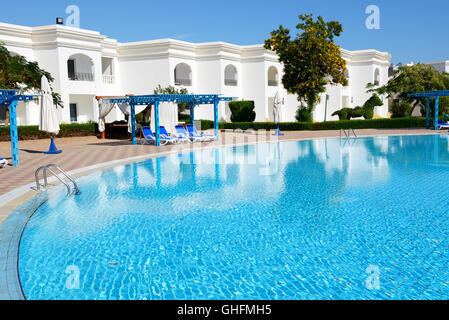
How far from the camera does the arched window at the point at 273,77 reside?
37469mm

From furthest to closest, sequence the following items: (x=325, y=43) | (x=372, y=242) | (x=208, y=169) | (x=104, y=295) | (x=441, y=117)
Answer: (x=441, y=117), (x=325, y=43), (x=208, y=169), (x=372, y=242), (x=104, y=295)

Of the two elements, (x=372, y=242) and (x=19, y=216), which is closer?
(x=372, y=242)

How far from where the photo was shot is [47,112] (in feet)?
52.1

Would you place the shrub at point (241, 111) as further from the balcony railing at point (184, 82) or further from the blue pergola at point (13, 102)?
the blue pergola at point (13, 102)

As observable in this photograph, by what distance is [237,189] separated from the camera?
992 centimetres

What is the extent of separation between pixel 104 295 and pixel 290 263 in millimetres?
2313

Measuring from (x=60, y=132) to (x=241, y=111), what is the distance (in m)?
13.5

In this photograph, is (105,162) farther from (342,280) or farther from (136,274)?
(342,280)

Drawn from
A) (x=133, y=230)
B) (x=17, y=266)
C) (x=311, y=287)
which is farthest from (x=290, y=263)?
(x=17, y=266)

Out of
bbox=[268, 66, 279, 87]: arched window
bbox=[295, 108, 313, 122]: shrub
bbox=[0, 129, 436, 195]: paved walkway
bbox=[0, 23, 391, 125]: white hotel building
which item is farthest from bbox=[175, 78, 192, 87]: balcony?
bbox=[0, 129, 436, 195]: paved walkway

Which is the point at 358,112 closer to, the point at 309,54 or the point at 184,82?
the point at 309,54

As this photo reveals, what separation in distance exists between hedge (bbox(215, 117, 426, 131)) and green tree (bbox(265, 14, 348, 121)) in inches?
79.4

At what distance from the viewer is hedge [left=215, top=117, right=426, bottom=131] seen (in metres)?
29.2

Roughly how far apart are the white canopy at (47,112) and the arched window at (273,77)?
944 inches
